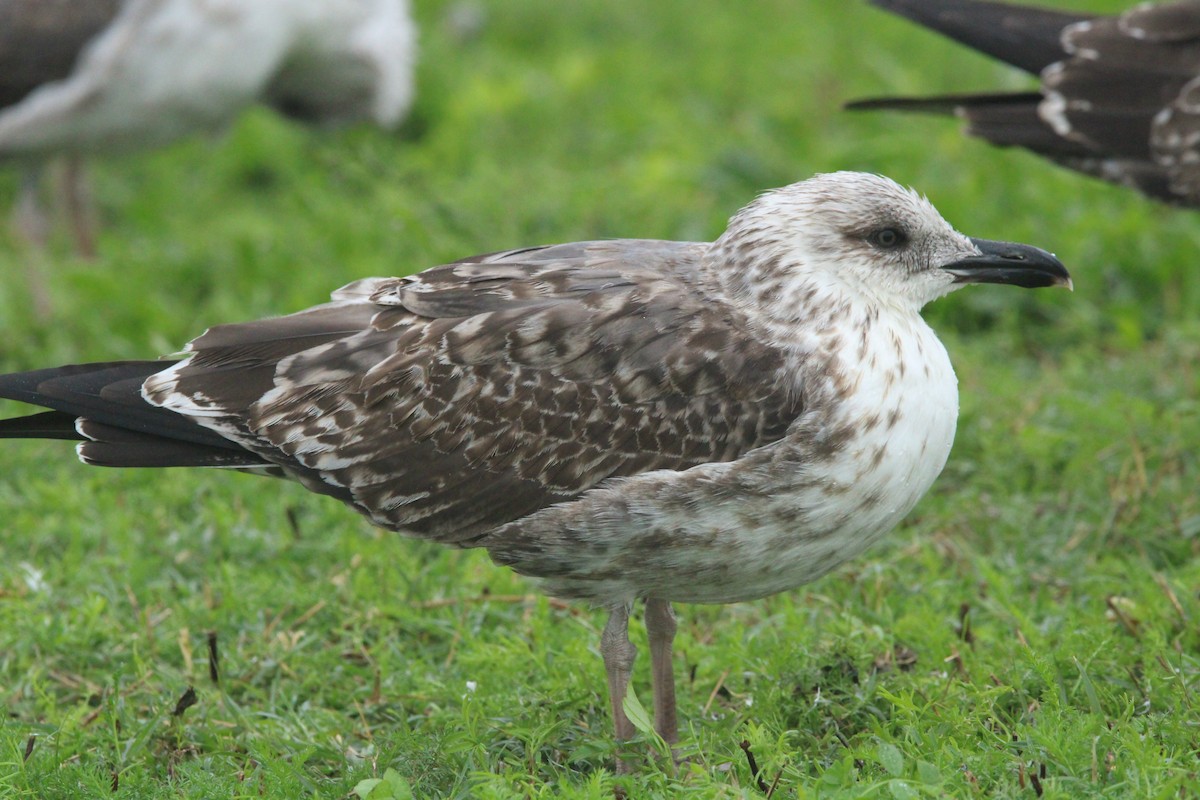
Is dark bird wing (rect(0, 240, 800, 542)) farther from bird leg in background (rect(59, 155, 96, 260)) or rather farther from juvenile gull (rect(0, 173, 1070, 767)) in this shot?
bird leg in background (rect(59, 155, 96, 260))

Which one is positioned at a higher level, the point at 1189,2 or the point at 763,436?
the point at 1189,2

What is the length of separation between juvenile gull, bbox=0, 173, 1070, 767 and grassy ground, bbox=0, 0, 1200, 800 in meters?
0.44

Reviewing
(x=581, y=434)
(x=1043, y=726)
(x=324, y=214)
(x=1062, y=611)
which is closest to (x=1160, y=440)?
(x=1062, y=611)

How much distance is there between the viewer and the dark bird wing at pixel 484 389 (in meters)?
4.00

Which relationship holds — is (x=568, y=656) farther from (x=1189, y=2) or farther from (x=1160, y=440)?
(x=1189, y=2)

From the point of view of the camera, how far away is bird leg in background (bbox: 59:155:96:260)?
8539mm

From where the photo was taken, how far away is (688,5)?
35.7 ft

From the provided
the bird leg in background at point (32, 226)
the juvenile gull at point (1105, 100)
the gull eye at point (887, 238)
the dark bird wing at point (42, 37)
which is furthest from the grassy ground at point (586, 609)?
the gull eye at point (887, 238)

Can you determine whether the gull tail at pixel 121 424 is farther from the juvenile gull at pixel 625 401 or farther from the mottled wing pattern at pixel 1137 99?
the mottled wing pattern at pixel 1137 99

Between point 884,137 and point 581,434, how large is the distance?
15.7 feet

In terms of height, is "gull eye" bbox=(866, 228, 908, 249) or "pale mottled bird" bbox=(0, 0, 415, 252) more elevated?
"gull eye" bbox=(866, 228, 908, 249)

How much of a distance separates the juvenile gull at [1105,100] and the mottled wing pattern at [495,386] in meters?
2.42

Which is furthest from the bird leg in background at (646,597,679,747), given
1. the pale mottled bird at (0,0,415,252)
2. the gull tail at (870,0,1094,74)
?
the pale mottled bird at (0,0,415,252)

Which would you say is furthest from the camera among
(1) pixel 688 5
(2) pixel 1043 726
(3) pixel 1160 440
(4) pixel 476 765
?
(1) pixel 688 5
